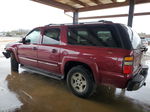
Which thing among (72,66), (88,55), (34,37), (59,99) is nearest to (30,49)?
(34,37)

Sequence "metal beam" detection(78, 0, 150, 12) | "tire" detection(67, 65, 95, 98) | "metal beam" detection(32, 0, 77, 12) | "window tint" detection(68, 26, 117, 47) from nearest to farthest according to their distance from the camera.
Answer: "window tint" detection(68, 26, 117, 47) → "tire" detection(67, 65, 95, 98) → "metal beam" detection(78, 0, 150, 12) → "metal beam" detection(32, 0, 77, 12)

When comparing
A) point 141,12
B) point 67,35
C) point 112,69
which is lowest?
point 112,69

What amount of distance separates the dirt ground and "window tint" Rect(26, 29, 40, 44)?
4.24 feet

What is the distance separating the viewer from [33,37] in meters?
4.12

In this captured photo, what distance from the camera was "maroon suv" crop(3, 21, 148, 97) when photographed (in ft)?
7.73

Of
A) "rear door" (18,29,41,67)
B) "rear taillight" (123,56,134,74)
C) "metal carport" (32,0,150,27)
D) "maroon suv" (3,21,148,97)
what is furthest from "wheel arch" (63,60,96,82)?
"metal carport" (32,0,150,27)

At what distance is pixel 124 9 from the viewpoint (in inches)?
307

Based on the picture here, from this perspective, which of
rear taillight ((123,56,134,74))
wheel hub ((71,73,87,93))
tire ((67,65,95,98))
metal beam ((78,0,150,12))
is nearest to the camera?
rear taillight ((123,56,134,74))

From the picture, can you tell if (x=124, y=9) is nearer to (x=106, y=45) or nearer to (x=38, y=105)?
(x=106, y=45)

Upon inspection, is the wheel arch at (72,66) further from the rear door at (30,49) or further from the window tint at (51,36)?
the rear door at (30,49)

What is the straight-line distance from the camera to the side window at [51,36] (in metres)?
3.36

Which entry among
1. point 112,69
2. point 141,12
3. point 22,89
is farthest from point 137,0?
point 22,89

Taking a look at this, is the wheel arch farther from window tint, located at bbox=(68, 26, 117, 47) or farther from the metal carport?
the metal carport

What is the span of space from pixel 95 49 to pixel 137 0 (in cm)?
543
